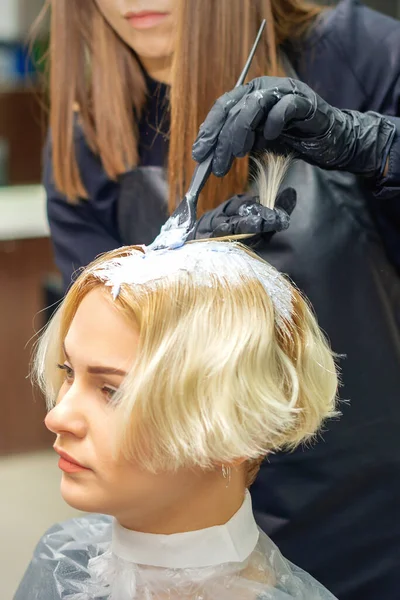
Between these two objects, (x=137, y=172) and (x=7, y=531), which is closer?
(x=137, y=172)

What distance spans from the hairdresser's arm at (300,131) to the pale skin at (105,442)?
0.24 m

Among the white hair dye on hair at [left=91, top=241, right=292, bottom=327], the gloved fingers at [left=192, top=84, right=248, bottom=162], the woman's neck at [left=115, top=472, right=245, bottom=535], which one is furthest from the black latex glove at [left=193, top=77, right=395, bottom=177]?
the woman's neck at [left=115, top=472, right=245, bottom=535]

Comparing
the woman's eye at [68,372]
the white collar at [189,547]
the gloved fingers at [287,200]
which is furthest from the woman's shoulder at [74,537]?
the gloved fingers at [287,200]

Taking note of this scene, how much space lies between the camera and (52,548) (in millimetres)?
1166

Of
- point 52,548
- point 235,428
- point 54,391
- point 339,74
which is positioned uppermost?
point 339,74

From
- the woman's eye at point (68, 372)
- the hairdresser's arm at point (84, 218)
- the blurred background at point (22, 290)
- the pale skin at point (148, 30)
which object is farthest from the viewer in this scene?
the blurred background at point (22, 290)

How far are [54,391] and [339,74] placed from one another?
62 cm

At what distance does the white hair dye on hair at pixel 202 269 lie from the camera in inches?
37.1

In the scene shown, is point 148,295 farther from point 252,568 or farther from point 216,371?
point 252,568

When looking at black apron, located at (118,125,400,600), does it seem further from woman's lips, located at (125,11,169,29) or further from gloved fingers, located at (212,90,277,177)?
woman's lips, located at (125,11,169,29)

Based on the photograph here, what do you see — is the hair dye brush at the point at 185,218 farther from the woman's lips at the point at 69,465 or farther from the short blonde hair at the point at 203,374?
the woman's lips at the point at 69,465

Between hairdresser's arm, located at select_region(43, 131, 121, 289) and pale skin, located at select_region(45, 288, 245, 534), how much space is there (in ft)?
1.76

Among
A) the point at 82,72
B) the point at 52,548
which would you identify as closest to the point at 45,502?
the point at 52,548

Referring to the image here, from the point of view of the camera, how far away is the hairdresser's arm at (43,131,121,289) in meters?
1.48
